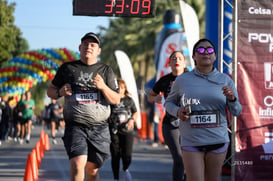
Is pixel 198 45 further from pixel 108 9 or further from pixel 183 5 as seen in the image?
pixel 183 5

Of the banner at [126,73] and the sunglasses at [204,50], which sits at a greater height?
the sunglasses at [204,50]

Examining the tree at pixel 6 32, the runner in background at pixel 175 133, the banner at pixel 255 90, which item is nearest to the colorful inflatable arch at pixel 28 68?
the tree at pixel 6 32

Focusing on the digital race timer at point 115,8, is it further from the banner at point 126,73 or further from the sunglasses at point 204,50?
the banner at point 126,73

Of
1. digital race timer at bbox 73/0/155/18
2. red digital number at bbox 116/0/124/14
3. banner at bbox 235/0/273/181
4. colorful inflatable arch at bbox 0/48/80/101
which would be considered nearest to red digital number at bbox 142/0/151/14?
digital race timer at bbox 73/0/155/18

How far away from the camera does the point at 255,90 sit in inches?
409

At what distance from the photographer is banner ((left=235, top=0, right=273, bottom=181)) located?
10.2 metres

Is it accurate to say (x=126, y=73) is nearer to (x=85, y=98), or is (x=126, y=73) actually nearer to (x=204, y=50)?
(x=85, y=98)

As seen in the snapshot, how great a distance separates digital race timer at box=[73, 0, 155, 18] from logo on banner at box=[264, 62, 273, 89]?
181 centimetres

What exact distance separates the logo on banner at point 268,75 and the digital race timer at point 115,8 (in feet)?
5.95

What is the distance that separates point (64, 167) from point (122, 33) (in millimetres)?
35773

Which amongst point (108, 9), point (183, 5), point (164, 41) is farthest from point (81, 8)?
point (164, 41)

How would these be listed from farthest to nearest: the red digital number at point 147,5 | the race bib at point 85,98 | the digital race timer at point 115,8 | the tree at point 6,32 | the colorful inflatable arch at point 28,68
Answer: the tree at point 6,32, the colorful inflatable arch at point 28,68, the red digital number at point 147,5, the digital race timer at point 115,8, the race bib at point 85,98

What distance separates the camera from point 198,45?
7.07m

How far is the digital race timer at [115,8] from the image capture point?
9367 millimetres
